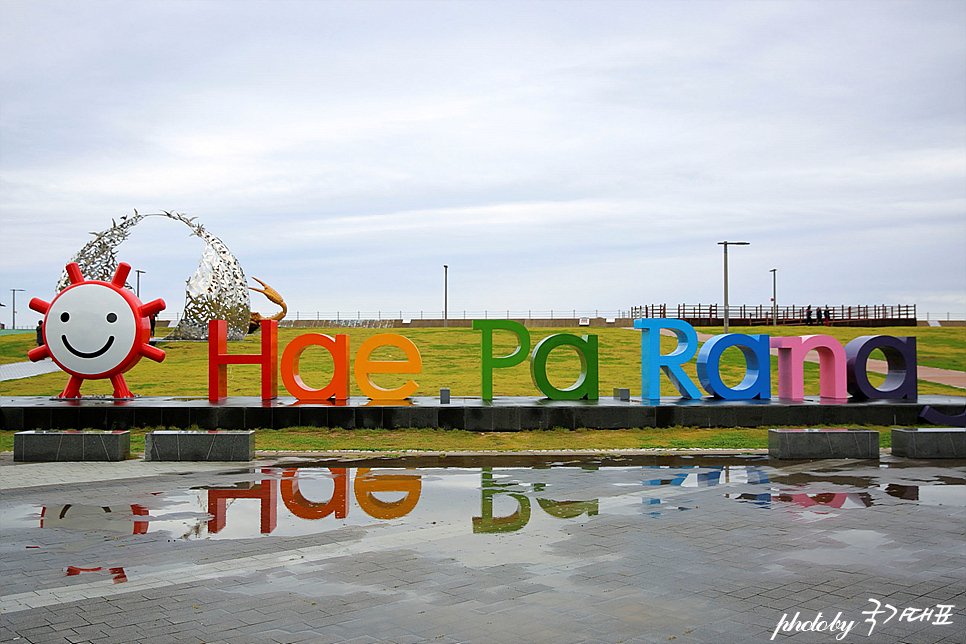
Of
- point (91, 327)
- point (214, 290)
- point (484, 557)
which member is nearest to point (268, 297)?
point (214, 290)

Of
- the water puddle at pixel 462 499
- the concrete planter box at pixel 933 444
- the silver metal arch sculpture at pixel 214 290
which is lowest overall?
the water puddle at pixel 462 499

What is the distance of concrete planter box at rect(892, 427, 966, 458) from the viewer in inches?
623

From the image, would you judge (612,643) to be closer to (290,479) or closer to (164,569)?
(164,569)

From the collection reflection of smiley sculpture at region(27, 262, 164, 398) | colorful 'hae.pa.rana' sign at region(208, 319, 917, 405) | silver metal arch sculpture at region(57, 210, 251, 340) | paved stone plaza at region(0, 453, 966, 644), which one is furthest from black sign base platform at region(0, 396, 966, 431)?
silver metal arch sculpture at region(57, 210, 251, 340)

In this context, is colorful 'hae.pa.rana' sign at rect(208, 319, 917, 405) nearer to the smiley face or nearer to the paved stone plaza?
the smiley face

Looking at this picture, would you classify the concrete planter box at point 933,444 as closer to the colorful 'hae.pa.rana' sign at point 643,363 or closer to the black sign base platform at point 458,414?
the black sign base platform at point 458,414

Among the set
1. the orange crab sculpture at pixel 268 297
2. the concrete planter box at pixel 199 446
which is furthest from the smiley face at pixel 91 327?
the orange crab sculpture at pixel 268 297

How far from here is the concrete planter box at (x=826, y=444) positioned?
15688 mm

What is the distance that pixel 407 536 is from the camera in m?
9.20

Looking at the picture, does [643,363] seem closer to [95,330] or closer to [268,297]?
[95,330]

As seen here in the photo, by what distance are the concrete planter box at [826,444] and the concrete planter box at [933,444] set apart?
680 millimetres

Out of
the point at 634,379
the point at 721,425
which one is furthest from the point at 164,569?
the point at 634,379

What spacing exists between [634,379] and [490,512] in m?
21.7

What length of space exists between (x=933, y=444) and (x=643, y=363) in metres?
7.55
